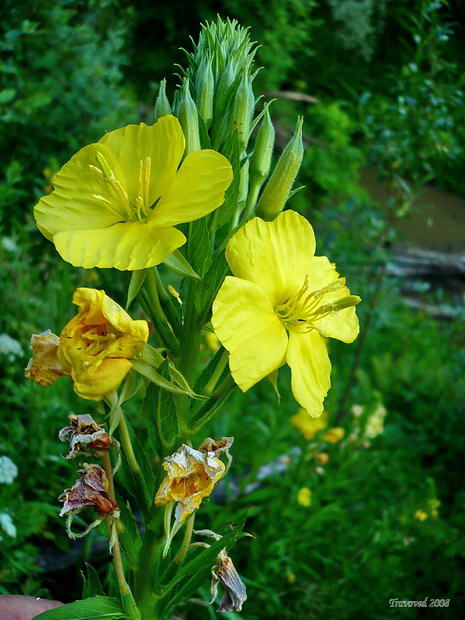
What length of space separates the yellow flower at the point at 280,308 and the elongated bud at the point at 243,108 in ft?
0.47

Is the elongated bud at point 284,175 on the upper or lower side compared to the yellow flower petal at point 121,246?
upper

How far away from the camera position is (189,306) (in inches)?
35.8

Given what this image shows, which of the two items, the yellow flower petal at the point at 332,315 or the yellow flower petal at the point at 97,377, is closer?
the yellow flower petal at the point at 97,377

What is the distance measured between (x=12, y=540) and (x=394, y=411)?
2524 mm

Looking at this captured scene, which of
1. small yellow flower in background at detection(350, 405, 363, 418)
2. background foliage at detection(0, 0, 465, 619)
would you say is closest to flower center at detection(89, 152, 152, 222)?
background foliage at detection(0, 0, 465, 619)

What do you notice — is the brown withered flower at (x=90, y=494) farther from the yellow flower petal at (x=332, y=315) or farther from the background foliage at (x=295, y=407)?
the background foliage at (x=295, y=407)

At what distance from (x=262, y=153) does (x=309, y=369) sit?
342 millimetres

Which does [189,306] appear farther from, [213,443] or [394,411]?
[394,411]

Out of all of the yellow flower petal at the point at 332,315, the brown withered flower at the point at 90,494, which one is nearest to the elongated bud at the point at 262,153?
the yellow flower petal at the point at 332,315

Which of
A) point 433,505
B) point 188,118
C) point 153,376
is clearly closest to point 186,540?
point 153,376

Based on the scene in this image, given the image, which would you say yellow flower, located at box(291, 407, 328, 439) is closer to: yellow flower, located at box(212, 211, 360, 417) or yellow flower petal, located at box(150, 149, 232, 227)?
yellow flower, located at box(212, 211, 360, 417)

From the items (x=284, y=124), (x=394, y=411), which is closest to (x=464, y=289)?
(x=284, y=124)

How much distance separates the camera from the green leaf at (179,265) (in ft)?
2.62

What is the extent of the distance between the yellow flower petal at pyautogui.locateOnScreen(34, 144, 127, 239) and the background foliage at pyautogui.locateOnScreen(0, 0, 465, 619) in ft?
2.86
